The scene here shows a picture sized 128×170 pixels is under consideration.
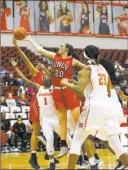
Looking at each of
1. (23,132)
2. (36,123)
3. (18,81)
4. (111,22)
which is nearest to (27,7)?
(111,22)

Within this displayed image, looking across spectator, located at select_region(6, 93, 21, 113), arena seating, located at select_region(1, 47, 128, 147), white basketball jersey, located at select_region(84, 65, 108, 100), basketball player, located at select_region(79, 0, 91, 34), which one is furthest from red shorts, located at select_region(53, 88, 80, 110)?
basketball player, located at select_region(79, 0, 91, 34)

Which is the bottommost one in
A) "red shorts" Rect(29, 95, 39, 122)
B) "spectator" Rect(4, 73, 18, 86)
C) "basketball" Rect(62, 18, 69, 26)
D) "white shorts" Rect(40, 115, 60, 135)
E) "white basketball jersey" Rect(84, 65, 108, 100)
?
"white shorts" Rect(40, 115, 60, 135)

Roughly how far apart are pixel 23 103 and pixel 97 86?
398 inches

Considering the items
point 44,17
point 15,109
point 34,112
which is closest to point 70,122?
point 34,112

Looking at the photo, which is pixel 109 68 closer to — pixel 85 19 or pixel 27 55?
pixel 27 55

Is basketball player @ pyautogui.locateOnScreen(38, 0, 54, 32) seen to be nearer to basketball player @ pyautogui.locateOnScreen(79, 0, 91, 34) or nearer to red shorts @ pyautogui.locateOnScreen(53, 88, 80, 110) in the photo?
basketball player @ pyautogui.locateOnScreen(79, 0, 91, 34)

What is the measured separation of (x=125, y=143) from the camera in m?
11.8

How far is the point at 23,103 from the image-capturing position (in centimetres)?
1584

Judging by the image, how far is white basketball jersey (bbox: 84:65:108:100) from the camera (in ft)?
19.1

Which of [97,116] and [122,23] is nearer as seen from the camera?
[97,116]

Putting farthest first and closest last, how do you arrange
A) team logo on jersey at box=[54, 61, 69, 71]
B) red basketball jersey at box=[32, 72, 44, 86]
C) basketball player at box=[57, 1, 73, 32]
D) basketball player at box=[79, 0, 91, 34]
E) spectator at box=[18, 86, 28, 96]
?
basketball player at box=[79, 0, 91, 34] < basketball player at box=[57, 1, 73, 32] < spectator at box=[18, 86, 28, 96] < red basketball jersey at box=[32, 72, 44, 86] < team logo on jersey at box=[54, 61, 69, 71]

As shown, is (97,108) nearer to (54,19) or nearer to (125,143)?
(125,143)

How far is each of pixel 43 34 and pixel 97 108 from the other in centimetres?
1792

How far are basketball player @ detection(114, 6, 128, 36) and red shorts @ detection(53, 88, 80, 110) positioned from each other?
15.6 m
